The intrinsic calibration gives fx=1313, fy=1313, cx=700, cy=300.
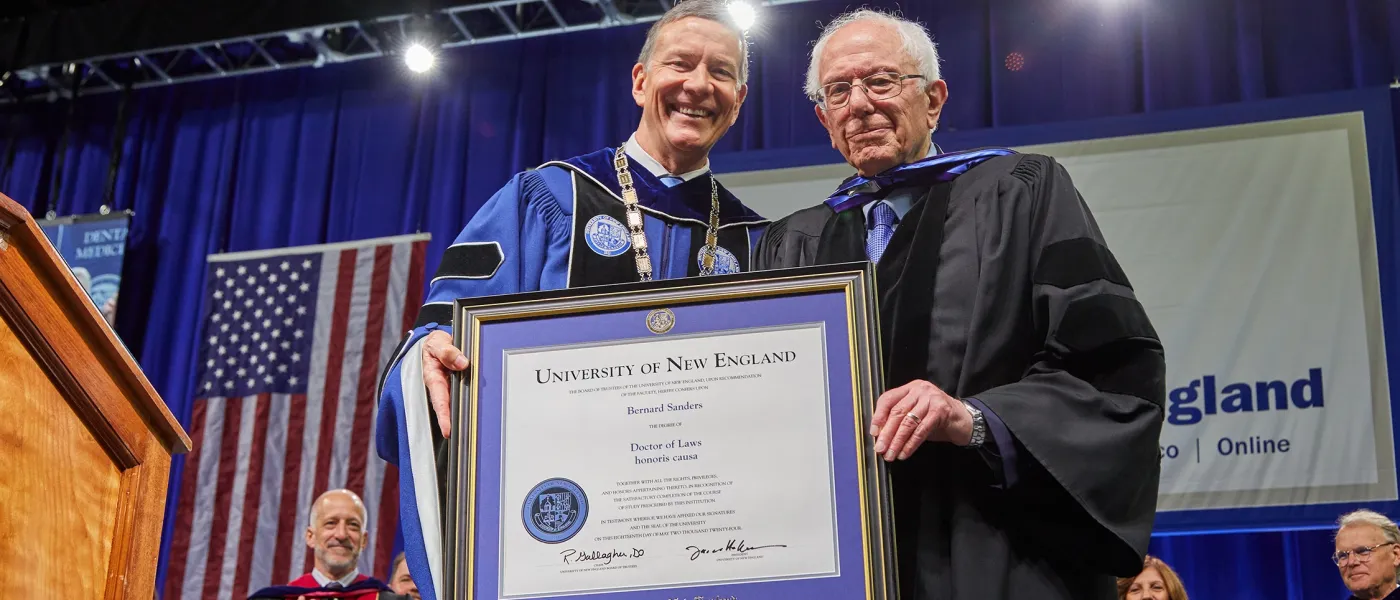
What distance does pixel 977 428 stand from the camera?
1.92m

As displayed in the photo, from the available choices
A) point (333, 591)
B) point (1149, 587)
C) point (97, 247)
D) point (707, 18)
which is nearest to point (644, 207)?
point (707, 18)

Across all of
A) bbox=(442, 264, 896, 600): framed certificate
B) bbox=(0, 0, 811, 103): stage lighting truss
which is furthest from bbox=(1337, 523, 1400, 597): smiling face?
bbox=(442, 264, 896, 600): framed certificate

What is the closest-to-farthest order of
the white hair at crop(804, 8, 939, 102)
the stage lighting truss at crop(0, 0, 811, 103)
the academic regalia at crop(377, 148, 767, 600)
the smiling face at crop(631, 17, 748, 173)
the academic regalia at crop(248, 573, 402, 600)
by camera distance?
the academic regalia at crop(377, 148, 767, 600) < the white hair at crop(804, 8, 939, 102) < the smiling face at crop(631, 17, 748, 173) < the academic regalia at crop(248, 573, 402, 600) < the stage lighting truss at crop(0, 0, 811, 103)

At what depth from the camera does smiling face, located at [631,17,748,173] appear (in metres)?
2.61

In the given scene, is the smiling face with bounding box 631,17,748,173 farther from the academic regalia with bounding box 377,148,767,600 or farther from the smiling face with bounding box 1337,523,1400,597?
the smiling face with bounding box 1337,523,1400,597

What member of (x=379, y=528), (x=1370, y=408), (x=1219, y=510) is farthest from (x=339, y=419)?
(x=1370, y=408)

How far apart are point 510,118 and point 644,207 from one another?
20.4 feet

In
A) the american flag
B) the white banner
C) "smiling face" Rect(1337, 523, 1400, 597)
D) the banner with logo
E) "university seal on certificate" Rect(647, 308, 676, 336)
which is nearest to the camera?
"university seal on certificate" Rect(647, 308, 676, 336)

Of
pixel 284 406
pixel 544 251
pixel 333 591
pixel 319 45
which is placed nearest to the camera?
pixel 544 251

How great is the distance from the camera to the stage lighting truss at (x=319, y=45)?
812cm

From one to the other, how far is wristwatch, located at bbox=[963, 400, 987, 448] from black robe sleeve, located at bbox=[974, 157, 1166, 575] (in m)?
0.03

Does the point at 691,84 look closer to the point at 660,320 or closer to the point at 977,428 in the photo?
the point at 660,320

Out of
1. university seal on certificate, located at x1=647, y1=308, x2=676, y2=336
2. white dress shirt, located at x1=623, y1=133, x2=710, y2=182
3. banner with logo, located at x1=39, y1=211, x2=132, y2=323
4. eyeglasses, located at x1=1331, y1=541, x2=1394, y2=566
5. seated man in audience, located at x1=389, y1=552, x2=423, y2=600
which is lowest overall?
university seal on certificate, located at x1=647, y1=308, x2=676, y2=336

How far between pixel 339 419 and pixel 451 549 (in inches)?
247
